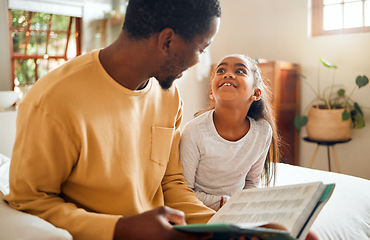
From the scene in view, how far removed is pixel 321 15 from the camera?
3.50 m

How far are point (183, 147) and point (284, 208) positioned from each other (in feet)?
2.02

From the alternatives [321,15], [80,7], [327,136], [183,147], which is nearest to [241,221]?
[183,147]

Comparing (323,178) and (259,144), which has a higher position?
(259,144)

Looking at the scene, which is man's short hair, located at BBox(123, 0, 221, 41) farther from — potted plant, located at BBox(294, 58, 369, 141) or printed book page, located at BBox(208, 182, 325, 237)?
potted plant, located at BBox(294, 58, 369, 141)

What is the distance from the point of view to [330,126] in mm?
3102

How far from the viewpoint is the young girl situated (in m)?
1.47

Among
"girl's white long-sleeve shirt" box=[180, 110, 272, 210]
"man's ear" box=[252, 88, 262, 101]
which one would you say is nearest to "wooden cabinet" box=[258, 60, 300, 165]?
"man's ear" box=[252, 88, 262, 101]

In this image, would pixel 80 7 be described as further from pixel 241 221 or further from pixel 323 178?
pixel 241 221

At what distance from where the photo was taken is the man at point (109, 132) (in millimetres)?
878

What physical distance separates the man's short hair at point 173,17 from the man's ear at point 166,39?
11 mm

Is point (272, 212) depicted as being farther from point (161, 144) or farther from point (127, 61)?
point (127, 61)

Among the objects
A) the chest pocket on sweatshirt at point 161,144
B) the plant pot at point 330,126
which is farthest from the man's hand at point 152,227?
the plant pot at point 330,126

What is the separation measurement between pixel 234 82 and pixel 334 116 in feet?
6.13

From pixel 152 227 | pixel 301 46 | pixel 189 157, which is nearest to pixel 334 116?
pixel 301 46
